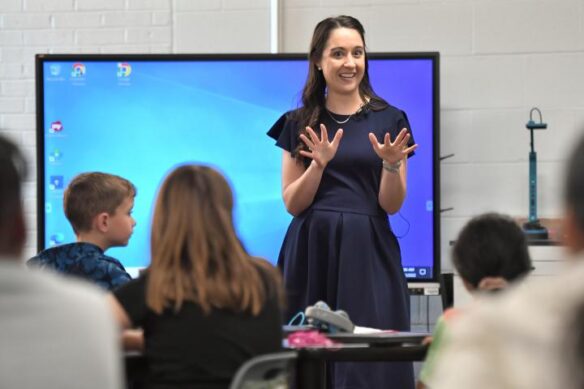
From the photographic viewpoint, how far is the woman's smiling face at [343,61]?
3.57 metres

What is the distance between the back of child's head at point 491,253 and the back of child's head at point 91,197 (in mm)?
1232

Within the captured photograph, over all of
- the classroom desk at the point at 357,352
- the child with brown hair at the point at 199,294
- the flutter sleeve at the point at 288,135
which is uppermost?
the flutter sleeve at the point at 288,135

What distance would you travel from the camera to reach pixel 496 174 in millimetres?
4992

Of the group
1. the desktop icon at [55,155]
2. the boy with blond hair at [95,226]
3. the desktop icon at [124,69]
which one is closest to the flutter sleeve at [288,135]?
the boy with blond hair at [95,226]

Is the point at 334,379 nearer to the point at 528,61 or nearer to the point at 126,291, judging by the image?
the point at 126,291

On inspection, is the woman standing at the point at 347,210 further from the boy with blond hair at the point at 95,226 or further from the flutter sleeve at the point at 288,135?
the boy with blond hair at the point at 95,226

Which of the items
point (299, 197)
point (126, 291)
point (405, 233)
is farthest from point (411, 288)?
point (126, 291)

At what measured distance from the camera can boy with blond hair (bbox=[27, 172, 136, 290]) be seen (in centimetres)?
280

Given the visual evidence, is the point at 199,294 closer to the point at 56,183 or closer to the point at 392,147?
the point at 392,147

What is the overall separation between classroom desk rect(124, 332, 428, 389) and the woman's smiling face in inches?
51.8

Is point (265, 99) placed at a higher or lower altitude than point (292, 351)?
higher

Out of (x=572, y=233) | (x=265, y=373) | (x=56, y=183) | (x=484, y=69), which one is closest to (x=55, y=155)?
(x=56, y=183)

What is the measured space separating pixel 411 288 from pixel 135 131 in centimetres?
153

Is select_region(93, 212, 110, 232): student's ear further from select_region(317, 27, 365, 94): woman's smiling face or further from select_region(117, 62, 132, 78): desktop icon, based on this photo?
select_region(117, 62, 132, 78): desktop icon
